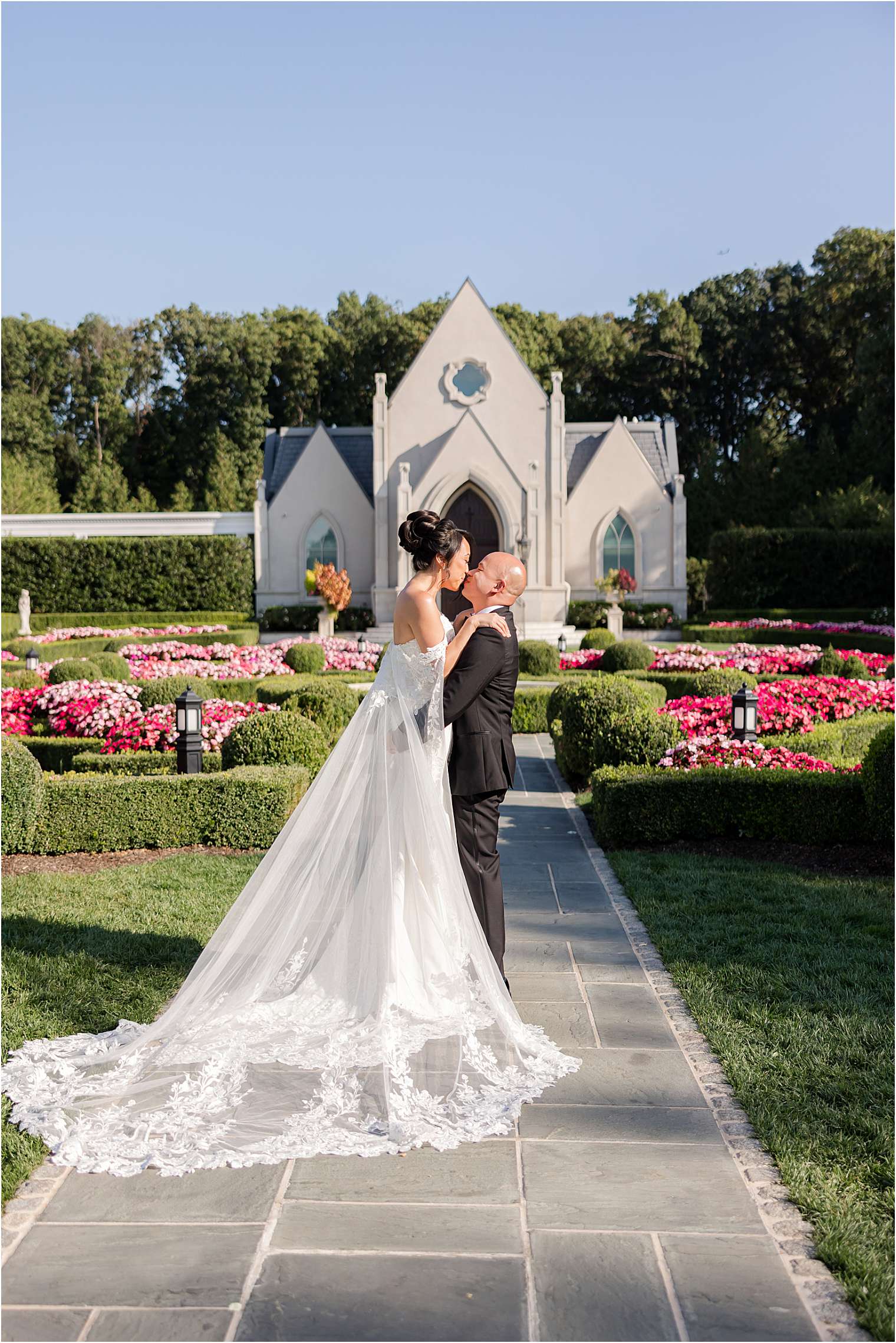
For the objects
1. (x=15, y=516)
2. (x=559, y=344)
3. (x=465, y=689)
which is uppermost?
(x=559, y=344)

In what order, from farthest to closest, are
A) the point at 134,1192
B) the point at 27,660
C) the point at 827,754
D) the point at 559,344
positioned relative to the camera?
1. the point at 559,344
2. the point at 27,660
3. the point at 827,754
4. the point at 134,1192

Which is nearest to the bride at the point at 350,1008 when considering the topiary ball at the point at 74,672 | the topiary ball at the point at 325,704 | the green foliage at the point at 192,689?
the green foliage at the point at 192,689

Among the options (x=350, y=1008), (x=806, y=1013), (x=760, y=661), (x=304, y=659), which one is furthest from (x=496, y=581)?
(x=304, y=659)

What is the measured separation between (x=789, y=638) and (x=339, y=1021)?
20871 mm

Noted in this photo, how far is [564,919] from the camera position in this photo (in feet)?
20.6

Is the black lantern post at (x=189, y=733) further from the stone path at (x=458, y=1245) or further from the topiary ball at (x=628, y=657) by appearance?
the topiary ball at (x=628, y=657)

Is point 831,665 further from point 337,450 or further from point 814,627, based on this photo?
point 337,450

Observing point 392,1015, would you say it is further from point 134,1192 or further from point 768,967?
point 768,967

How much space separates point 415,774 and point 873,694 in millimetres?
9639

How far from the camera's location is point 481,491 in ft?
96.8

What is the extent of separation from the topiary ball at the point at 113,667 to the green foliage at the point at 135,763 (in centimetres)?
567

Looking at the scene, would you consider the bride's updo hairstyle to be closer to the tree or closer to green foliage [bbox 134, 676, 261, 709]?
green foliage [bbox 134, 676, 261, 709]

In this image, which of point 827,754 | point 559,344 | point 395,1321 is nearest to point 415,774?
point 395,1321

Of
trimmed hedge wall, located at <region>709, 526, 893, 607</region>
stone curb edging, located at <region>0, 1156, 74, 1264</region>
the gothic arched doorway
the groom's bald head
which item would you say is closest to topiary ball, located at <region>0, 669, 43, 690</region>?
the groom's bald head
